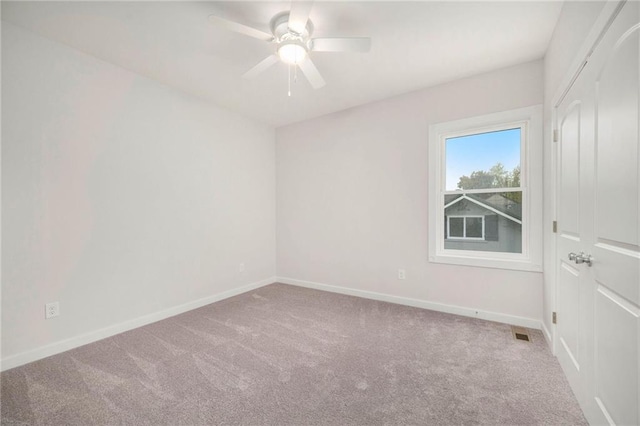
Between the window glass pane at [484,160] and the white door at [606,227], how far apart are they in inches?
41.4

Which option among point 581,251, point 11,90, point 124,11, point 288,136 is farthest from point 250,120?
point 581,251

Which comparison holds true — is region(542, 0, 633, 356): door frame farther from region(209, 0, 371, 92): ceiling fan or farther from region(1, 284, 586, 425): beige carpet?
region(209, 0, 371, 92): ceiling fan

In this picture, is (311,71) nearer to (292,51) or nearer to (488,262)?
(292,51)

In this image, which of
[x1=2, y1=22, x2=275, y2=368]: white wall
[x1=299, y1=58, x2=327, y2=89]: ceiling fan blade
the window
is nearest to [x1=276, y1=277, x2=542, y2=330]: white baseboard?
the window

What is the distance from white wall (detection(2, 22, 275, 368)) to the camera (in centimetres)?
212

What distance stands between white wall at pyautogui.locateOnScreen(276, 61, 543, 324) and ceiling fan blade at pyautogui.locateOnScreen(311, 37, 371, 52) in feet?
5.34

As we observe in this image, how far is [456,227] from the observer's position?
3193 millimetres

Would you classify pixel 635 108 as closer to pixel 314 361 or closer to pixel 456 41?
pixel 456 41

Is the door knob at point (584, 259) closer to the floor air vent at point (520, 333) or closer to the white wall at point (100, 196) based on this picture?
the floor air vent at point (520, 333)

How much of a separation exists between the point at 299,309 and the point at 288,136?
Result: 2.71 meters

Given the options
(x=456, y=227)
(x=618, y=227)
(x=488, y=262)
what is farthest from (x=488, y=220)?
(x=618, y=227)

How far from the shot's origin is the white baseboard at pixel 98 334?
2.11m

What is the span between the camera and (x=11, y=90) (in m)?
2.09

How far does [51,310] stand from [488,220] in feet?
13.9
